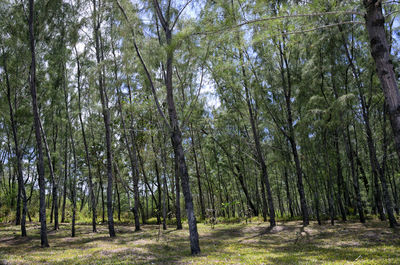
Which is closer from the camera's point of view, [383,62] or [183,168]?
[383,62]

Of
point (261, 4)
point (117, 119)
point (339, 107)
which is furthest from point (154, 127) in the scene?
point (261, 4)

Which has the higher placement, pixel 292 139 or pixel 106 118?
pixel 106 118

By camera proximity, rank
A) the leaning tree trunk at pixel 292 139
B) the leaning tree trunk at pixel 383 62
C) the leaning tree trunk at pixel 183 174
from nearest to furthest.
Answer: the leaning tree trunk at pixel 383 62 → the leaning tree trunk at pixel 183 174 → the leaning tree trunk at pixel 292 139

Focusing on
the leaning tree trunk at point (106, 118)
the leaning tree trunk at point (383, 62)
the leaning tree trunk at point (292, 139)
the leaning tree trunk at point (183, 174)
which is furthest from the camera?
the leaning tree trunk at point (292, 139)

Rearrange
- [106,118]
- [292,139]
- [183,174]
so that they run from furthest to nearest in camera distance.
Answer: [292,139], [106,118], [183,174]

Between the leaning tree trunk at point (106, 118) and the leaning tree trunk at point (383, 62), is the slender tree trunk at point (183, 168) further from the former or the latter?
the leaning tree trunk at point (106, 118)

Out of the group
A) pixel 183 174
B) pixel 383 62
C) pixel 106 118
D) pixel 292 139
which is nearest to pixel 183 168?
pixel 183 174

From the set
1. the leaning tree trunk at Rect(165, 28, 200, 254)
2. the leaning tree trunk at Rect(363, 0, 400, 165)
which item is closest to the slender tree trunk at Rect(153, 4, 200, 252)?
the leaning tree trunk at Rect(165, 28, 200, 254)

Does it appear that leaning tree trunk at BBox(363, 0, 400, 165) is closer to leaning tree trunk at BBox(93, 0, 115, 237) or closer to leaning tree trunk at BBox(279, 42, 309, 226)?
leaning tree trunk at BBox(279, 42, 309, 226)

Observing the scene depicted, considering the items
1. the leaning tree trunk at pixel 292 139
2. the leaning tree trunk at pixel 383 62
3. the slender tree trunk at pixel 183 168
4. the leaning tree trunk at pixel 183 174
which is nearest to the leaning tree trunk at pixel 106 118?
the slender tree trunk at pixel 183 168

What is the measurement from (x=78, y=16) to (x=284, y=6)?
569 inches

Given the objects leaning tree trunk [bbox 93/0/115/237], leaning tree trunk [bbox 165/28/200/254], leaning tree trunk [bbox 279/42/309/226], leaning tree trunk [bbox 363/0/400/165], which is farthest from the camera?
leaning tree trunk [bbox 279/42/309/226]

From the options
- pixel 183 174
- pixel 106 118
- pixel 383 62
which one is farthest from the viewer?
pixel 106 118

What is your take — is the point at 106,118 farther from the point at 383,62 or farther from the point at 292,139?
the point at 383,62
